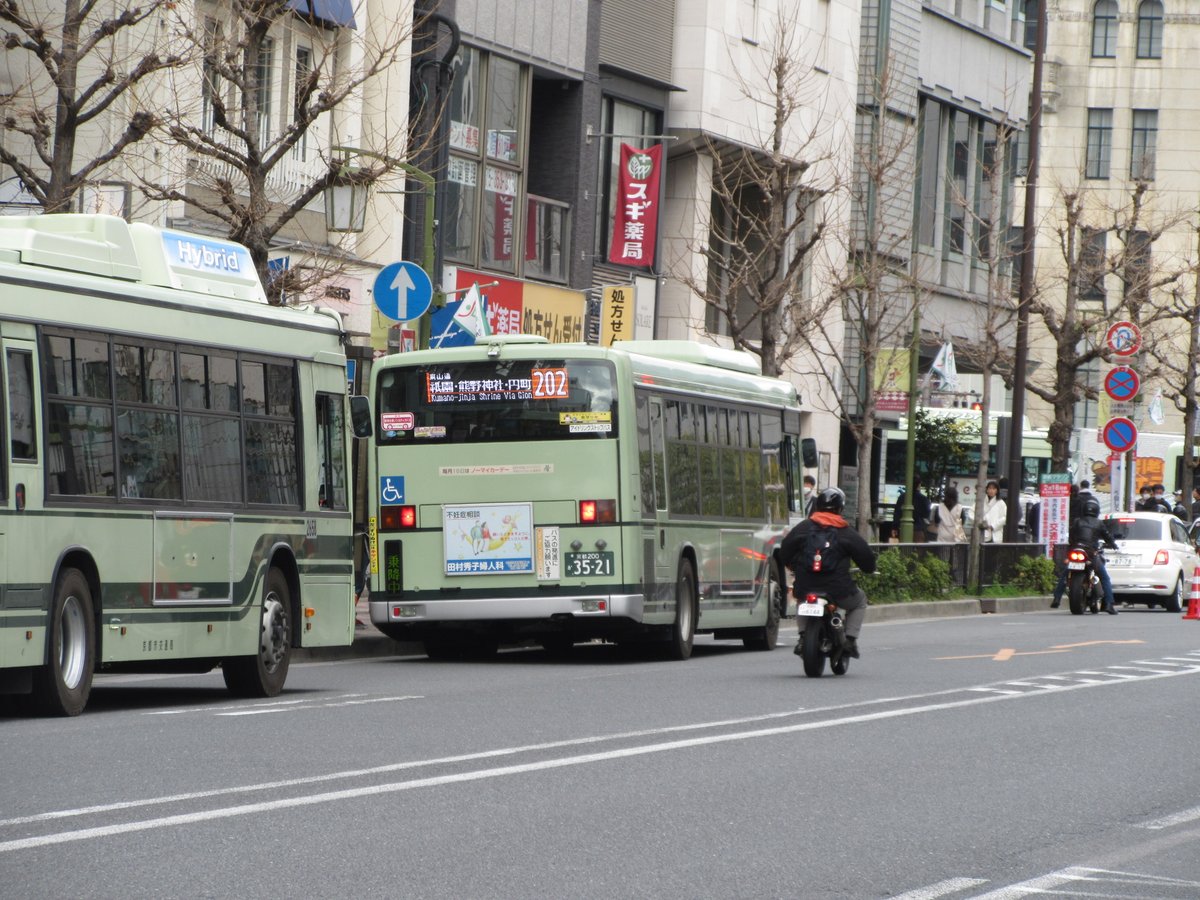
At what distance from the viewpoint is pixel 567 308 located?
37.1m

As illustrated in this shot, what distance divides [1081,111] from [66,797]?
83.2m

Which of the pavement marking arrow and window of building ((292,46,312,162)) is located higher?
window of building ((292,46,312,162))

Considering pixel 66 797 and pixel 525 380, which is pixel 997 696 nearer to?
pixel 525 380

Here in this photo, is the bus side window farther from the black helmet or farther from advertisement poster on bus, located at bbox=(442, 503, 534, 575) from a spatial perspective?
the black helmet

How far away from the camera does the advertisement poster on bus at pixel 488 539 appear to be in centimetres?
2055

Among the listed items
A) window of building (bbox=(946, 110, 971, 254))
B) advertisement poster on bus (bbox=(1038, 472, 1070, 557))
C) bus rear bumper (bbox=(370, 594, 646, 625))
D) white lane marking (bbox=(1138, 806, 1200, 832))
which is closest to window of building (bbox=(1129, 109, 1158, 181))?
window of building (bbox=(946, 110, 971, 254))

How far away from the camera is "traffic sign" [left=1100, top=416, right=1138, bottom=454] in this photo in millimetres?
40000

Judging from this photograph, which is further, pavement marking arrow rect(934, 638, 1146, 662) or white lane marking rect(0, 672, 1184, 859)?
pavement marking arrow rect(934, 638, 1146, 662)

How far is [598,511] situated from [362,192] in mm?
10146

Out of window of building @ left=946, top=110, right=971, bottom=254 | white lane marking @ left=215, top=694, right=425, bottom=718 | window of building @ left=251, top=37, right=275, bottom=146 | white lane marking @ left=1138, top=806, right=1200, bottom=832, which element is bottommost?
white lane marking @ left=215, top=694, right=425, bottom=718

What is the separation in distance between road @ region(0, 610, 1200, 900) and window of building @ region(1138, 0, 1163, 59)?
244 ft

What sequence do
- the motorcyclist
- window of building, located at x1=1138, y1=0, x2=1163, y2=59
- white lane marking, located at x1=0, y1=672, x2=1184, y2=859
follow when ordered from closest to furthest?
→ 1. white lane marking, located at x1=0, y1=672, x2=1184, y2=859
2. the motorcyclist
3. window of building, located at x1=1138, y1=0, x2=1163, y2=59

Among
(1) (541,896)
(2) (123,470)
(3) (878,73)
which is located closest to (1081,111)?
(3) (878,73)

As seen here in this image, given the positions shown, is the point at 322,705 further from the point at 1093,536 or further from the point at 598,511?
the point at 1093,536
